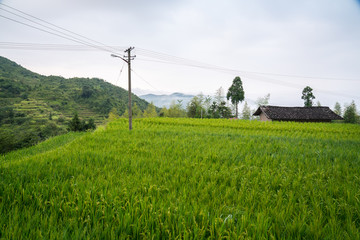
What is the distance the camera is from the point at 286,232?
6.10 ft

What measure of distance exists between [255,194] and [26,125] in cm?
7207

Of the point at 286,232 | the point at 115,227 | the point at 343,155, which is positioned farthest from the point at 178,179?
the point at 343,155

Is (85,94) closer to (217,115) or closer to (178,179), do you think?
(217,115)

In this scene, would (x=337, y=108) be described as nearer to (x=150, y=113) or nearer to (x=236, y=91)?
(x=236, y=91)

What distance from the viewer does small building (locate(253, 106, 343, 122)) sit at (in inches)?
1009

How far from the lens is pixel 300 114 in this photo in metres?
26.9

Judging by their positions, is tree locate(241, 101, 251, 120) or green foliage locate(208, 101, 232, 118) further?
tree locate(241, 101, 251, 120)

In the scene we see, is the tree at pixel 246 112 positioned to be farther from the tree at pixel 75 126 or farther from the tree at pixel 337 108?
the tree at pixel 75 126

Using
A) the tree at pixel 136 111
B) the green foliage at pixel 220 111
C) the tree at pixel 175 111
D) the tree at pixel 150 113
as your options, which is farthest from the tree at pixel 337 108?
the tree at pixel 136 111

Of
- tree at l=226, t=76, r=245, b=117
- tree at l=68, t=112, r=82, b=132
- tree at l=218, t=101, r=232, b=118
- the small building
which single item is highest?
tree at l=226, t=76, r=245, b=117

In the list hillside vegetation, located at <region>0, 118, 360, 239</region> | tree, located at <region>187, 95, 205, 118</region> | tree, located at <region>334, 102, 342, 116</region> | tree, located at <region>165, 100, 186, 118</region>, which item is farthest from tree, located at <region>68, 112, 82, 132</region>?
tree, located at <region>334, 102, 342, 116</region>

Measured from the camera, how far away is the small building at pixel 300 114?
25.6 meters

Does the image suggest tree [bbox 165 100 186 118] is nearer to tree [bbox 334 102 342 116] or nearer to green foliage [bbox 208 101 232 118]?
green foliage [bbox 208 101 232 118]

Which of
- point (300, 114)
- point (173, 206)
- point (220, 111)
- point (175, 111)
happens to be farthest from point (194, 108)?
point (173, 206)
